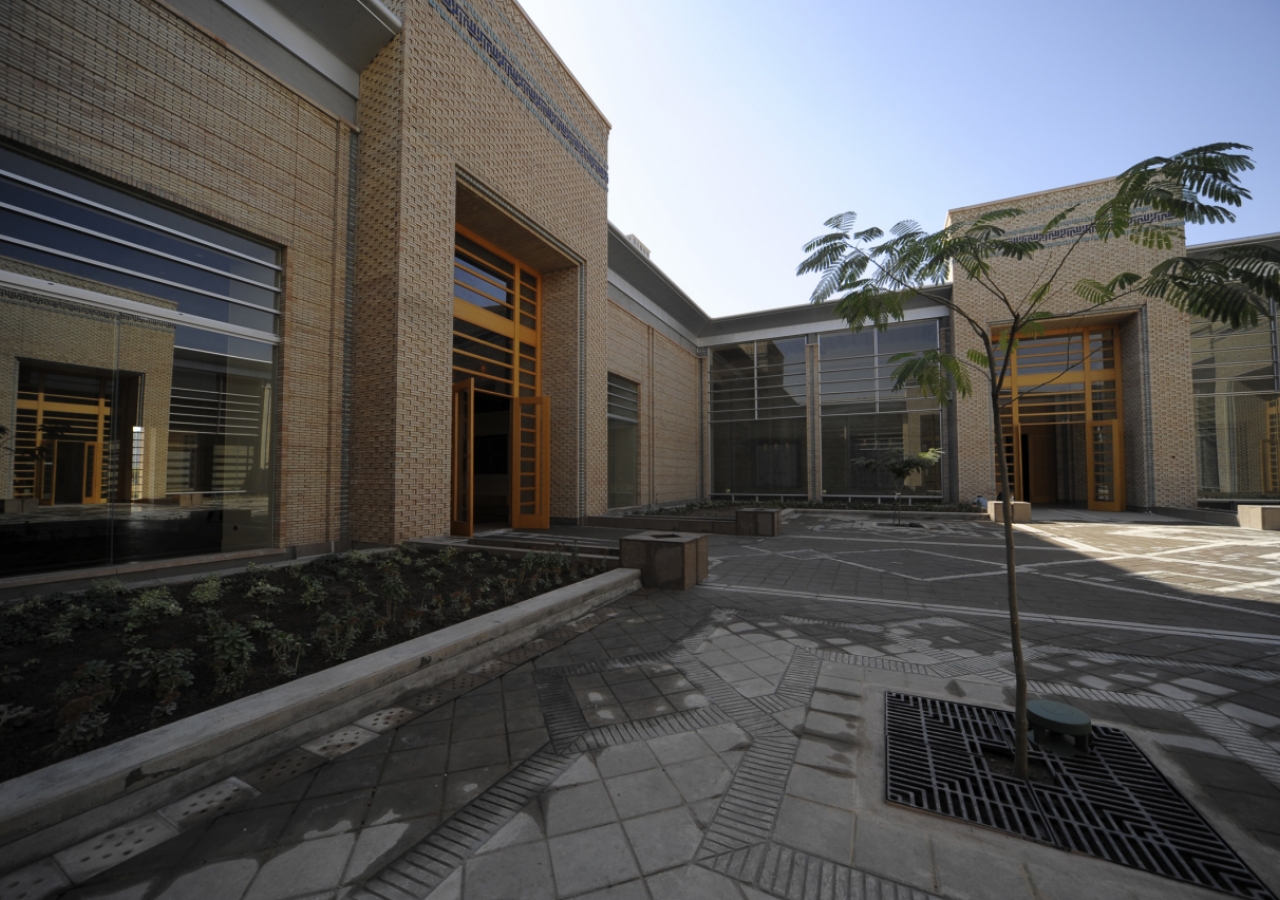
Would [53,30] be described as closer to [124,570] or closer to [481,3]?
[124,570]

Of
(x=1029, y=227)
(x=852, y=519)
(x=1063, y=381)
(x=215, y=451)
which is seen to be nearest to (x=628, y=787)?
(x=215, y=451)

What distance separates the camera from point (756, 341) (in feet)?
80.4

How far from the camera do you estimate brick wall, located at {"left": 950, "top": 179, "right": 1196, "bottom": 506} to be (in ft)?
59.6

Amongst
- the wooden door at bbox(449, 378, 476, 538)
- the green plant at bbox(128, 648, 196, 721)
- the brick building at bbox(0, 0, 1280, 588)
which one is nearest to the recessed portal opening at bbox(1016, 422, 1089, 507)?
the brick building at bbox(0, 0, 1280, 588)

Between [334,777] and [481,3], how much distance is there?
43.3ft

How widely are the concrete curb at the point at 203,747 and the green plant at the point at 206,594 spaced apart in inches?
113

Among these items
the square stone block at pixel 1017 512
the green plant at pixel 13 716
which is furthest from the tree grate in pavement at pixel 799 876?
the square stone block at pixel 1017 512

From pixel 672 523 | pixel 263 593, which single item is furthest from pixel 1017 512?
pixel 263 593

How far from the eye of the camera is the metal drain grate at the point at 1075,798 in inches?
83.4

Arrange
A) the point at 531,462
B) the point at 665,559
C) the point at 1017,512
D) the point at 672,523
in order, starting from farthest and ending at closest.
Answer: the point at 1017,512 < the point at 672,523 < the point at 531,462 < the point at 665,559

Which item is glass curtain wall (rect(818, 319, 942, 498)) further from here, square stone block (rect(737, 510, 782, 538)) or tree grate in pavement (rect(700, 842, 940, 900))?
tree grate in pavement (rect(700, 842, 940, 900))

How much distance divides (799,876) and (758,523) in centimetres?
1158

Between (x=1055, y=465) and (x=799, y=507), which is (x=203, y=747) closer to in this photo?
(x=799, y=507)

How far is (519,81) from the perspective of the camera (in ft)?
38.1
